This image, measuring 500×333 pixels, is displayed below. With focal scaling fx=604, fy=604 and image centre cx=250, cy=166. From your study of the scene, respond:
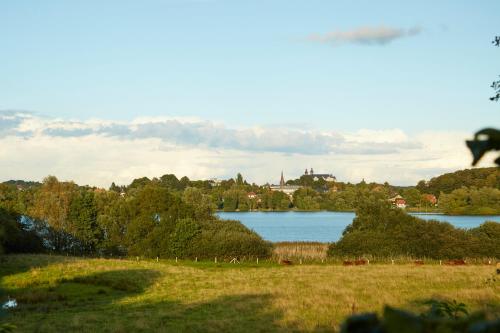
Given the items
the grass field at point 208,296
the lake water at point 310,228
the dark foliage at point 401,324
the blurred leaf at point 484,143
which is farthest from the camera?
the lake water at point 310,228

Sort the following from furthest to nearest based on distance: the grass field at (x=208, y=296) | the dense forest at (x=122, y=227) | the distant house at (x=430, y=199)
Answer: the distant house at (x=430, y=199), the dense forest at (x=122, y=227), the grass field at (x=208, y=296)

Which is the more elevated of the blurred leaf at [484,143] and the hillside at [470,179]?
the hillside at [470,179]

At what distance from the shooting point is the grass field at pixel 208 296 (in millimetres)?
21219

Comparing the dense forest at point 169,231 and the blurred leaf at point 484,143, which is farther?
the dense forest at point 169,231

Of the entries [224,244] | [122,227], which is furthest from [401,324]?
[122,227]

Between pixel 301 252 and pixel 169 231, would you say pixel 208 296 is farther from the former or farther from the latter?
pixel 169 231

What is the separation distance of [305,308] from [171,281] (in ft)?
52.1

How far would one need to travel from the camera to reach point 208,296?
29.5m

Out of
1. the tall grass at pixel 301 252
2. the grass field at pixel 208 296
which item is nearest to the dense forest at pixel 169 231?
the tall grass at pixel 301 252

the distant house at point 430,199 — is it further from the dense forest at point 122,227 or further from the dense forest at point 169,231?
the dense forest at point 122,227

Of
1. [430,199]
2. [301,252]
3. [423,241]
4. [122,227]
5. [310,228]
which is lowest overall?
[310,228]

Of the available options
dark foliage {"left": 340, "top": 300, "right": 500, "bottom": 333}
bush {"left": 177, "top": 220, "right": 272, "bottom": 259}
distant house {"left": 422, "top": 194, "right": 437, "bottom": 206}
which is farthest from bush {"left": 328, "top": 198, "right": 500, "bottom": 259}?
distant house {"left": 422, "top": 194, "right": 437, "bottom": 206}

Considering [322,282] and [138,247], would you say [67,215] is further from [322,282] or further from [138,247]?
[322,282]

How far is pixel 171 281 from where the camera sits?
37812mm
